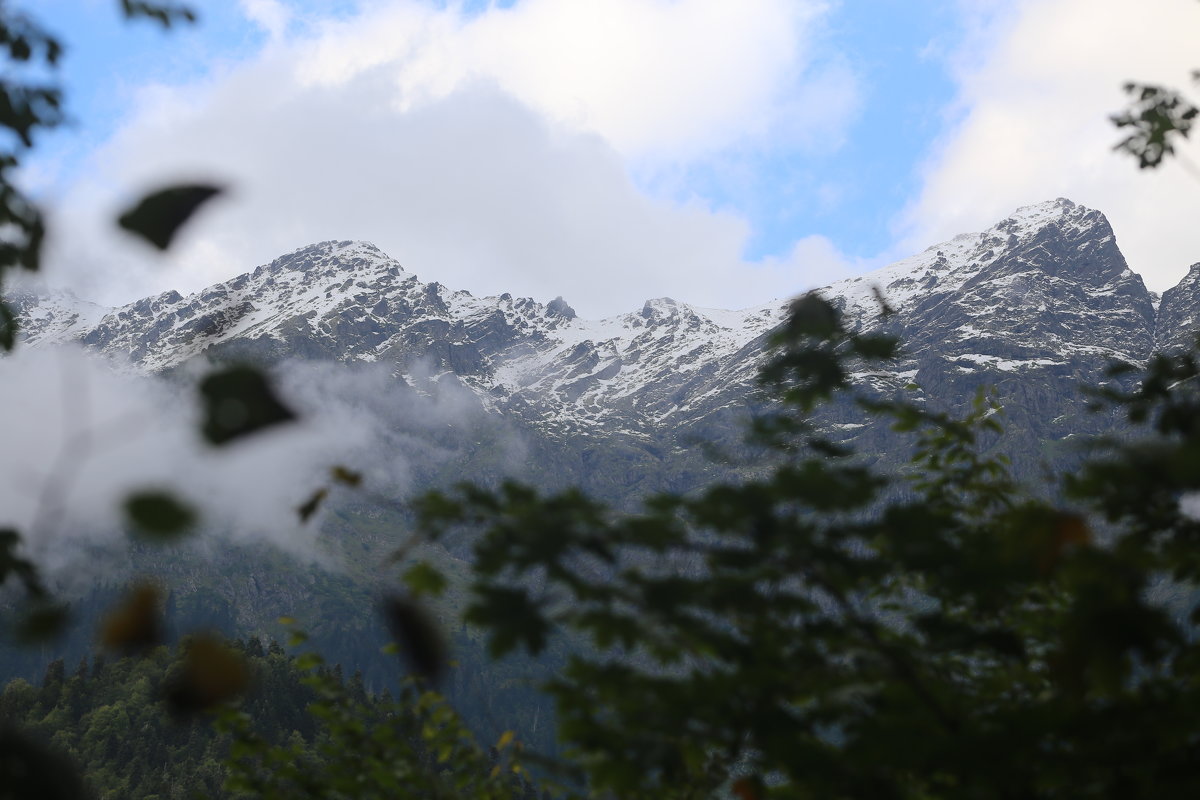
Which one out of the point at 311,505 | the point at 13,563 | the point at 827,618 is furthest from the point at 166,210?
the point at 827,618

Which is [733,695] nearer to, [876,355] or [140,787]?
[876,355]

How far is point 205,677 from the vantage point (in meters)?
3.24

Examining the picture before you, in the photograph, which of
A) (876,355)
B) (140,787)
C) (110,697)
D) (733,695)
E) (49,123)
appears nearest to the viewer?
(733,695)

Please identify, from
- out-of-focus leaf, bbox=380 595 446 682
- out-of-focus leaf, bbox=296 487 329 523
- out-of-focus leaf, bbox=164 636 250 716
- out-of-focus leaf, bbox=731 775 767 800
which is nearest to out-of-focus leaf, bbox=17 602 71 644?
out-of-focus leaf, bbox=164 636 250 716

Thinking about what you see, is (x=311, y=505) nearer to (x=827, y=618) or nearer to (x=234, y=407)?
(x=234, y=407)

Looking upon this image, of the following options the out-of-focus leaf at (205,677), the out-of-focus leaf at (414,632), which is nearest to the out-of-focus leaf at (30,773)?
the out-of-focus leaf at (205,677)

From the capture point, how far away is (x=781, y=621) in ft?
16.0

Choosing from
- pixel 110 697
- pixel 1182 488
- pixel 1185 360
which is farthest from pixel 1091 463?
pixel 110 697

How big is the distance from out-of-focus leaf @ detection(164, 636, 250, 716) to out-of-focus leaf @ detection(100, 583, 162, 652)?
0.51ft

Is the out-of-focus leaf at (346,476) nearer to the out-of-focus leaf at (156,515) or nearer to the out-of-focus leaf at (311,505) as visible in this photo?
the out-of-focus leaf at (311,505)

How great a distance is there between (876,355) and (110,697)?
164 m

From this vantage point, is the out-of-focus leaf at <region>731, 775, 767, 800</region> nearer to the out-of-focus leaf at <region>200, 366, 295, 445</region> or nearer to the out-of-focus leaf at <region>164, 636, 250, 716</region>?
the out-of-focus leaf at <region>164, 636, 250, 716</region>

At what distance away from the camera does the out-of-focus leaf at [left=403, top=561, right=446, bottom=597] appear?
14.4ft

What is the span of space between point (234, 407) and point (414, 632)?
142cm
